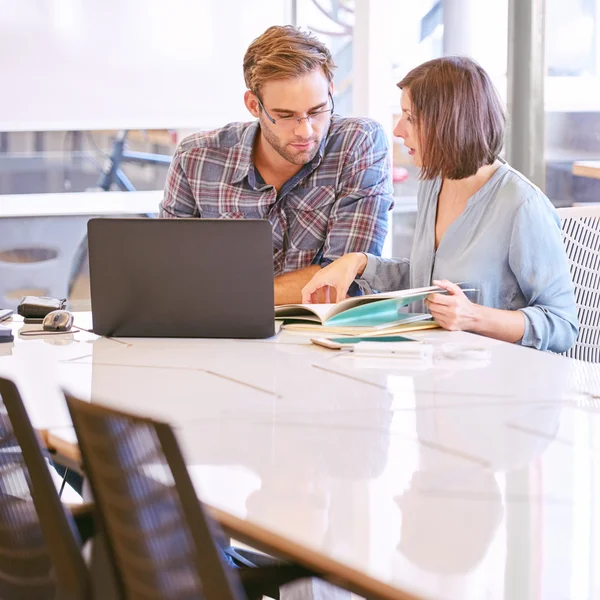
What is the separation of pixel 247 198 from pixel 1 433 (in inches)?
65.8

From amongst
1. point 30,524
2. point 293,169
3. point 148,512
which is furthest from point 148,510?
point 293,169

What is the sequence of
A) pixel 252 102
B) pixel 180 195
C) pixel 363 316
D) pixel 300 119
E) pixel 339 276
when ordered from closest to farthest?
1. pixel 363 316
2. pixel 339 276
3. pixel 300 119
4. pixel 252 102
5. pixel 180 195

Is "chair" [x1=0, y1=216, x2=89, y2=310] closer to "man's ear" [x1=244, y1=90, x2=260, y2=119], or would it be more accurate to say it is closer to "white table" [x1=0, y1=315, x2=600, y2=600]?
"man's ear" [x1=244, y1=90, x2=260, y2=119]

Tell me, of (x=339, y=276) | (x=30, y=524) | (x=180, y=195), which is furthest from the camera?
(x=180, y=195)

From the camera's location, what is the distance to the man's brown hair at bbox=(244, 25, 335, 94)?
2.52 m

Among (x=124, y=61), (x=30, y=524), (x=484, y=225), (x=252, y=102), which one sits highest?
(x=124, y=61)

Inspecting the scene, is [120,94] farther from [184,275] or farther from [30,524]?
[30,524]

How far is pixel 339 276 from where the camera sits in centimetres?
219

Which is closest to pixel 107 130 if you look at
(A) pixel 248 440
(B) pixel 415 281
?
(B) pixel 415 281

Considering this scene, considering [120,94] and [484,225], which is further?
[120,94]

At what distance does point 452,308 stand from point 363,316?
175mm

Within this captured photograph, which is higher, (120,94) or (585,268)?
(120,94)

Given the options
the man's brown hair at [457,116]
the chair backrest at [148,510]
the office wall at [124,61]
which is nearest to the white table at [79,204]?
the office wall at [124,61]

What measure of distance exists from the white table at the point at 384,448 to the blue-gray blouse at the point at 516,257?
0.22m
